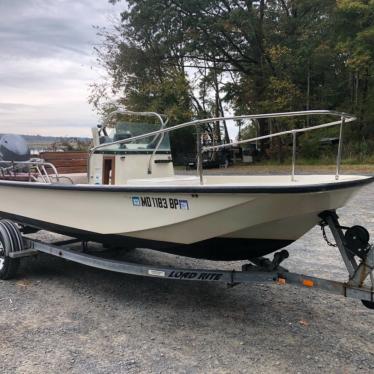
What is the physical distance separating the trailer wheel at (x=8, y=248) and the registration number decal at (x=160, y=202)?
1.77 metres

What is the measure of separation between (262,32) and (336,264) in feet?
62.9

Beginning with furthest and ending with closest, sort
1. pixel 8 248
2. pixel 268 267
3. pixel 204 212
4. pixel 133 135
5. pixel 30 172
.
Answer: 1. pixel 30 172
2. pixel 133 135
3. pixel 8 248
4. pixel 268 267
5. pixel 204 212

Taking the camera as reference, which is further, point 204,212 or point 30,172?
point 30,172

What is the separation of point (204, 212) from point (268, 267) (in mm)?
818

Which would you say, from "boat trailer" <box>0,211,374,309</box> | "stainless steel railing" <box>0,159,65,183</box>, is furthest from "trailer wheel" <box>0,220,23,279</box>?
"stainless steel railing" <box>0,159,65,183</box>

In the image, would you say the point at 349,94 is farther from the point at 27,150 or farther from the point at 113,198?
the point at 113,198

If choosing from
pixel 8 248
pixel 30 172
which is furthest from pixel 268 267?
pixel 30 172

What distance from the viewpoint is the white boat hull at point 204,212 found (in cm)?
302

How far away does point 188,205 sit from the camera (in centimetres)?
326

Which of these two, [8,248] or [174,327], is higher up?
[8,248]

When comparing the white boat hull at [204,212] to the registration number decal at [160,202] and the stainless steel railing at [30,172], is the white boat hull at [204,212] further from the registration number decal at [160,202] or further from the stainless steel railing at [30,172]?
the stainless steel railing at [30,172]

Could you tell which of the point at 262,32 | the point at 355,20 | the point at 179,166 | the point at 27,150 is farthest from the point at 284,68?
the point at 27,150

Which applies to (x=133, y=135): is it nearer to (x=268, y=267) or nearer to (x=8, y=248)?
(x=8, y=248)

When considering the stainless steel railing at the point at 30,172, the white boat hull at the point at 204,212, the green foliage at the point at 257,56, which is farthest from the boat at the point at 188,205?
the green foliage at the point at 257,56
